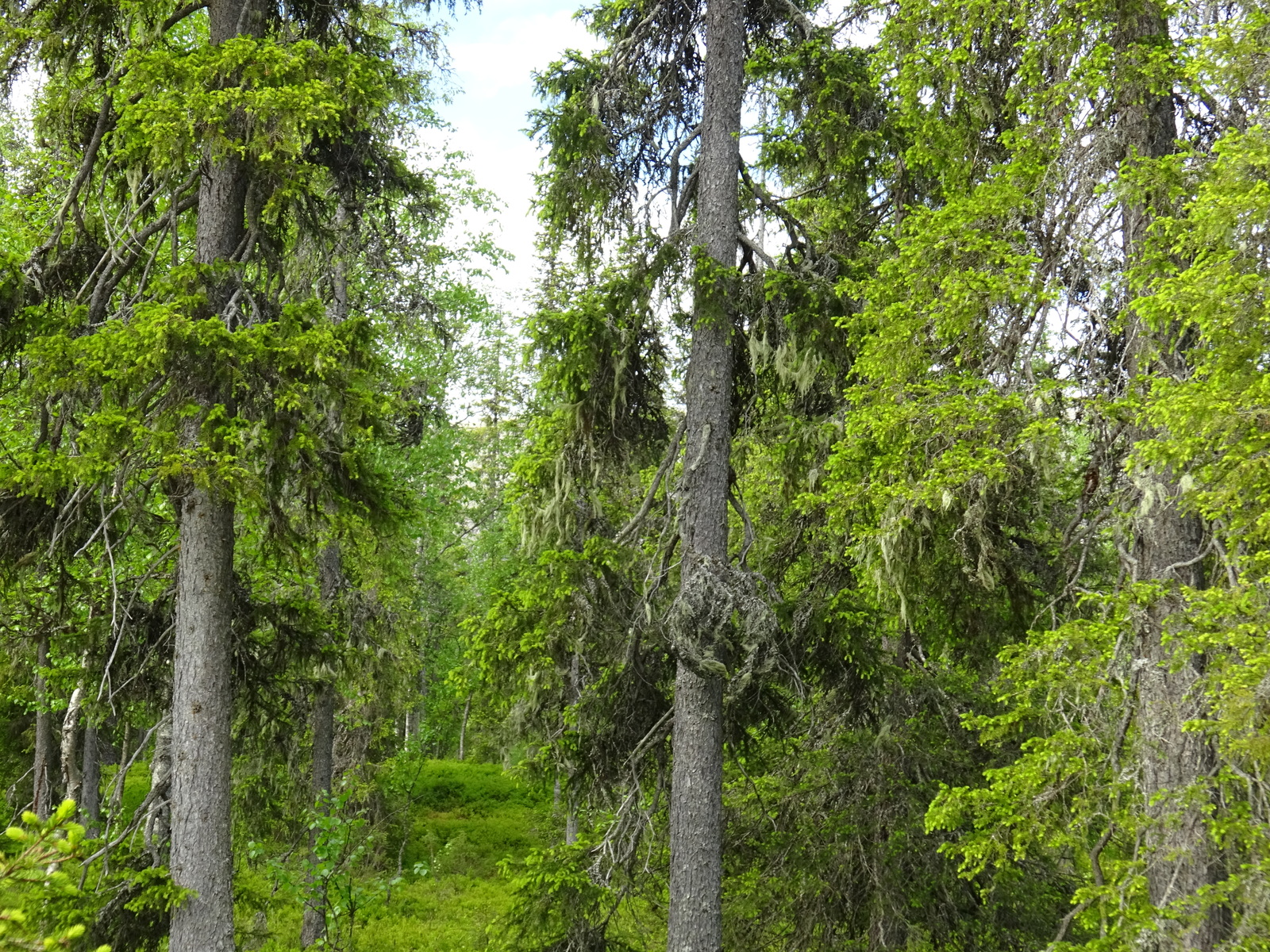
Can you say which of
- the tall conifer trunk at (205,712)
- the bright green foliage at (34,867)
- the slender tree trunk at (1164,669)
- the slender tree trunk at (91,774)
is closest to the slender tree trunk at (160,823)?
the tall conifer trunk at (205,712)

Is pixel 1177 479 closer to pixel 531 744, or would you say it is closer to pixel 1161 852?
pixel 1161 852

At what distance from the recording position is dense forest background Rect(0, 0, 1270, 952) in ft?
17.5

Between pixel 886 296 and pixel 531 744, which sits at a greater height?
pixel 886 296

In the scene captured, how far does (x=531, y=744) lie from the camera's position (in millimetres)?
9844

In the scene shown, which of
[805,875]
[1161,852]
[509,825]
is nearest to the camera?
[1161,852]

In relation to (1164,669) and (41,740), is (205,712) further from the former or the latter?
(41,740)

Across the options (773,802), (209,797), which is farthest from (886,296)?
(209,797)

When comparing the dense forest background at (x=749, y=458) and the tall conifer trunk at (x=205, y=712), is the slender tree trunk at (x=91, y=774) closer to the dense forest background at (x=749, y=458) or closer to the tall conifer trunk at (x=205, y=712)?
the dense forest background at (x=749, y=458)

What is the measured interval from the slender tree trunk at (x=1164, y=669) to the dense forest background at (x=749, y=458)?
39 mm

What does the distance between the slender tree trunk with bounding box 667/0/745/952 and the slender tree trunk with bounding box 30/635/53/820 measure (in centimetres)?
447

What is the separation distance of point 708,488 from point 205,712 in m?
4.00

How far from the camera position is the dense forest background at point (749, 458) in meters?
5.32

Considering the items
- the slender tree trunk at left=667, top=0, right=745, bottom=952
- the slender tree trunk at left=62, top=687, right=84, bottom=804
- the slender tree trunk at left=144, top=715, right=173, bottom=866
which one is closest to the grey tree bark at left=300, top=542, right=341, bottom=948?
the slender tree trunk at left=62, top=687, right=84, bottom=804

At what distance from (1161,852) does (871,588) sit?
8.53 feet
